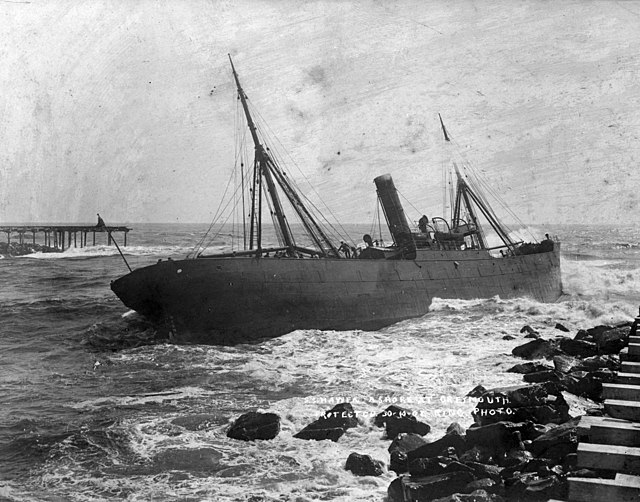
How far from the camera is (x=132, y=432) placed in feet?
35.7

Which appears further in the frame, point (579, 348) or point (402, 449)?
point (579, 348)

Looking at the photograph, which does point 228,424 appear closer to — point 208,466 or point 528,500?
point 208,466

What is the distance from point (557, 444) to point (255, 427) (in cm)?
562

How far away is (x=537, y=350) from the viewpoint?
51.1 ft

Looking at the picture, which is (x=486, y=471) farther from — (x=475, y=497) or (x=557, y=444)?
(x=557, y=444)

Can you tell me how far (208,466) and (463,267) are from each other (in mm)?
19997

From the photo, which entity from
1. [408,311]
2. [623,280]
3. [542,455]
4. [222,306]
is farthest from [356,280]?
[623,280]

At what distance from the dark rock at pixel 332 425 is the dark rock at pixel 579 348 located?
323 inches

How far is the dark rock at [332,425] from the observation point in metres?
10.2

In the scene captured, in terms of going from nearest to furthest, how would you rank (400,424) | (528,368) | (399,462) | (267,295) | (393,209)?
(399,462), (400,424), (528,368), (267,295), (393,209)

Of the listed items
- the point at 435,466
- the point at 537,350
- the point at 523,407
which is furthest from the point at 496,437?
the point at 537,350

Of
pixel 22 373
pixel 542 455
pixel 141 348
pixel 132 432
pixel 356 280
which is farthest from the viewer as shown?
pixel 356 280

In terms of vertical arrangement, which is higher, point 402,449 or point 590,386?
point 590,386

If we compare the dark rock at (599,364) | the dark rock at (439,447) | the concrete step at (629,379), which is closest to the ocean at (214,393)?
the dark rock at (439,447)
